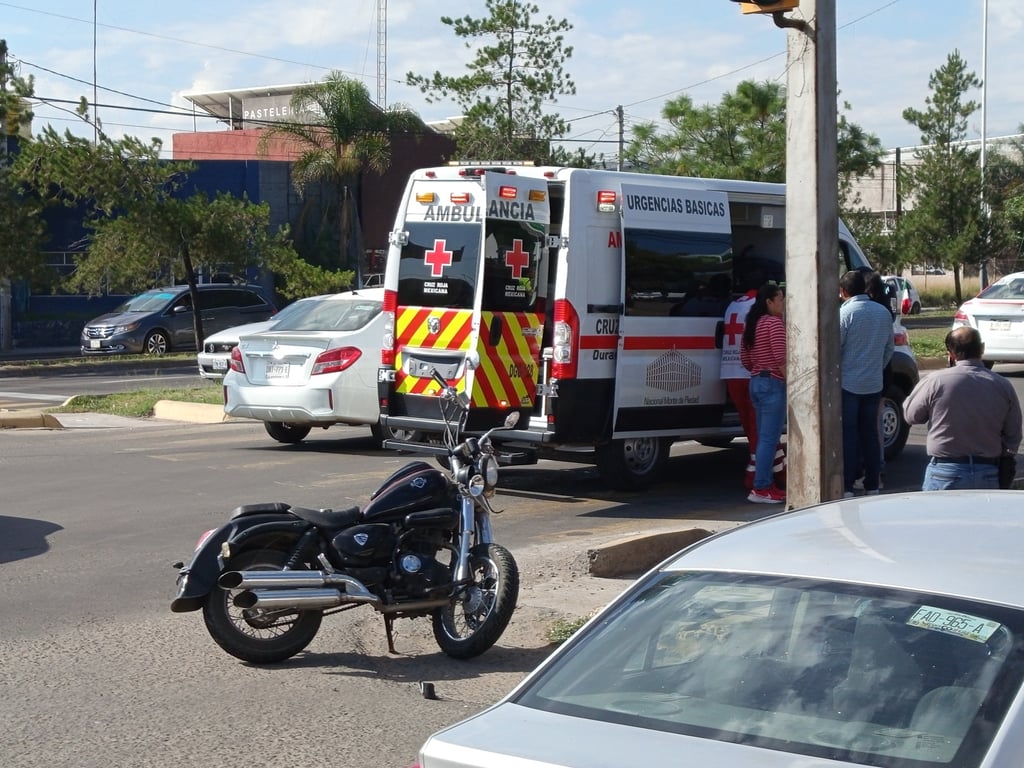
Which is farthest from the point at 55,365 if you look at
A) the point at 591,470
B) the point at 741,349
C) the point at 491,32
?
the point at 741,349

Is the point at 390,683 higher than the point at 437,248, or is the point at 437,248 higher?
the point at 437,248

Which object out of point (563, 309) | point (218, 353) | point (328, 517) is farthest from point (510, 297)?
point (218, 353)

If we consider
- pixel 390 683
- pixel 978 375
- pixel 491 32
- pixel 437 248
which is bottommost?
pixel 390 683

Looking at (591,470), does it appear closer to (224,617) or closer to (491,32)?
(224,617)

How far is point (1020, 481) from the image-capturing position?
10.7 metres

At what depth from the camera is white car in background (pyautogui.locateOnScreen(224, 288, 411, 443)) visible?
1334 centimetres

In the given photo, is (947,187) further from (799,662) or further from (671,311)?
(799,662)

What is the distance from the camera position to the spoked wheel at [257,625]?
654 centimetres

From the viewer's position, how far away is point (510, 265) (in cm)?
1103

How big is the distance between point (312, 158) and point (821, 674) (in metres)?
42.6

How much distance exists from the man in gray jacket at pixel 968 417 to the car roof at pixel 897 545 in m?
3.93

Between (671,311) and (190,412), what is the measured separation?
905 cm

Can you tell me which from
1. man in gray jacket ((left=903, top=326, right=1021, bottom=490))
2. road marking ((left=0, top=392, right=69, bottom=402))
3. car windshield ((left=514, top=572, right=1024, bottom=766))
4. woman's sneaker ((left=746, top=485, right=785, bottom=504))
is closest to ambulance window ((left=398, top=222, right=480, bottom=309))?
woman's sneaker ((left=746, top=485, right=785, bottom=504))

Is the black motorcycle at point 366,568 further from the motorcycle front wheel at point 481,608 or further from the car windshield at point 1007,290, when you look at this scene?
the car windshield at point 1007,290
